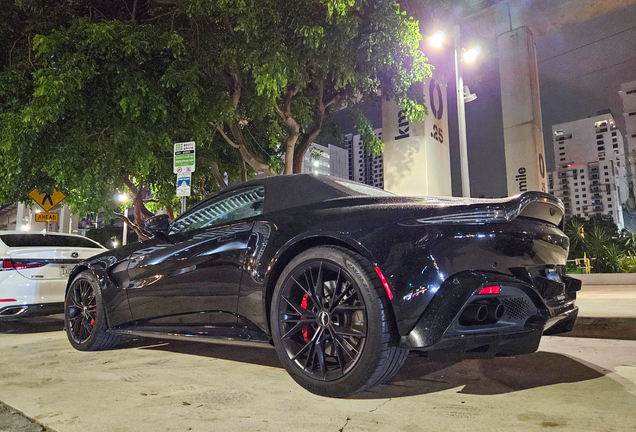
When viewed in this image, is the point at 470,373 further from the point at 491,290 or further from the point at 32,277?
the point at 32,277

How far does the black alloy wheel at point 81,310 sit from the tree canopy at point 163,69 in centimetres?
493

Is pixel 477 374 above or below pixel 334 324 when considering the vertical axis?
below

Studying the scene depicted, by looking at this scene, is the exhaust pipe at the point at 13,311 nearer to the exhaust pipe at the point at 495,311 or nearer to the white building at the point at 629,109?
the exhaust pipe at the point at 495,311

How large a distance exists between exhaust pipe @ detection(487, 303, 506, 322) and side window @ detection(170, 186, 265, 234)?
5.05 ft

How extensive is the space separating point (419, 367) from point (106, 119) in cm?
857

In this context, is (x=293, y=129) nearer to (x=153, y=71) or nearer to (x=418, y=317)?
(x=153, y=71)

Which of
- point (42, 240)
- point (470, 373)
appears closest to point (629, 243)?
point (470, 373)

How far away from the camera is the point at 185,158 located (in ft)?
24.9

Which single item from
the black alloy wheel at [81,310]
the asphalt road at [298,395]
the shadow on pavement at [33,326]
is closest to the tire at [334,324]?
the asphalt road at [298,395]

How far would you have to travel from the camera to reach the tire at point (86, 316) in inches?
154

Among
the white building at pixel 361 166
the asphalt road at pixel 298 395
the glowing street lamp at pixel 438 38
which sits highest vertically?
the white building at pixel 361 166

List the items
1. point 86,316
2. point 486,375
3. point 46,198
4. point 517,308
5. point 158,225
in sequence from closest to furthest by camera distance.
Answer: point 517,308
point 486,375
point 158,225
point 86,316
point 46,198

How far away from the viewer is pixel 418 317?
83.5 inches

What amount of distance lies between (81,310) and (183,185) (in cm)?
352
